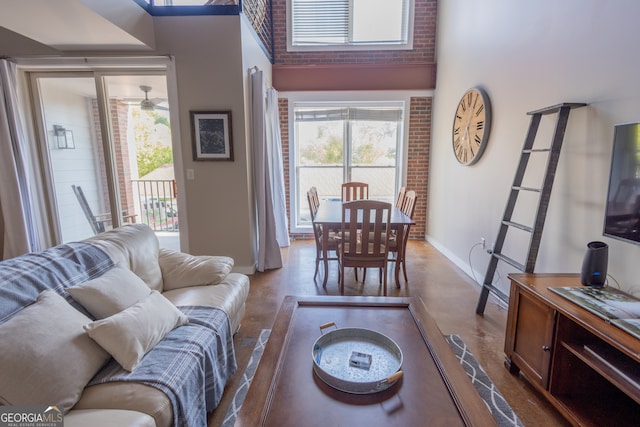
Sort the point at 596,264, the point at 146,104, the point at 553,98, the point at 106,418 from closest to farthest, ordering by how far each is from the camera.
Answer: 1. the point at 106,418
2. the point at 596,264
3. the point at 553,98
4. the point at 146,104

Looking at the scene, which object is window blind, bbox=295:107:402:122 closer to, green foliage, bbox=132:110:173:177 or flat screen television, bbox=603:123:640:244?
green foliage, bbox=132:110:173:177

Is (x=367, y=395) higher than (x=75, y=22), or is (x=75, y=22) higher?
(x=75, y=22)

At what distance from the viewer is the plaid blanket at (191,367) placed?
1182mm

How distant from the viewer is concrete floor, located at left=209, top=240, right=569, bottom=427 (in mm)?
1677

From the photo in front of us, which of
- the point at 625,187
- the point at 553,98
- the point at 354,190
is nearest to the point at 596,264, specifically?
the point at 625,187

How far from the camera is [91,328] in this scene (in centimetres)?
121

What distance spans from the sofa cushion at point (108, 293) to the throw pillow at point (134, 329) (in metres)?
0.08

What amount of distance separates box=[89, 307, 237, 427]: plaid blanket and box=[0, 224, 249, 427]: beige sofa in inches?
0.4

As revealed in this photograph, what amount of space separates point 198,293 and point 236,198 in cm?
148

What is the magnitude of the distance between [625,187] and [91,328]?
2.54m

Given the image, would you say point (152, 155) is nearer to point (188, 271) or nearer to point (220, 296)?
point (188, 271)

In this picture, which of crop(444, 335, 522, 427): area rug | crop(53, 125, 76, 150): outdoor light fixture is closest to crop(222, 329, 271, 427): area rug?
crop(444, 335, 522, 427): area rug

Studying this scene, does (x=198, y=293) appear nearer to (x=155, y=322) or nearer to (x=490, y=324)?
(x=155, y=322)

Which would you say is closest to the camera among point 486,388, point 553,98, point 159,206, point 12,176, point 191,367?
point 191,367
